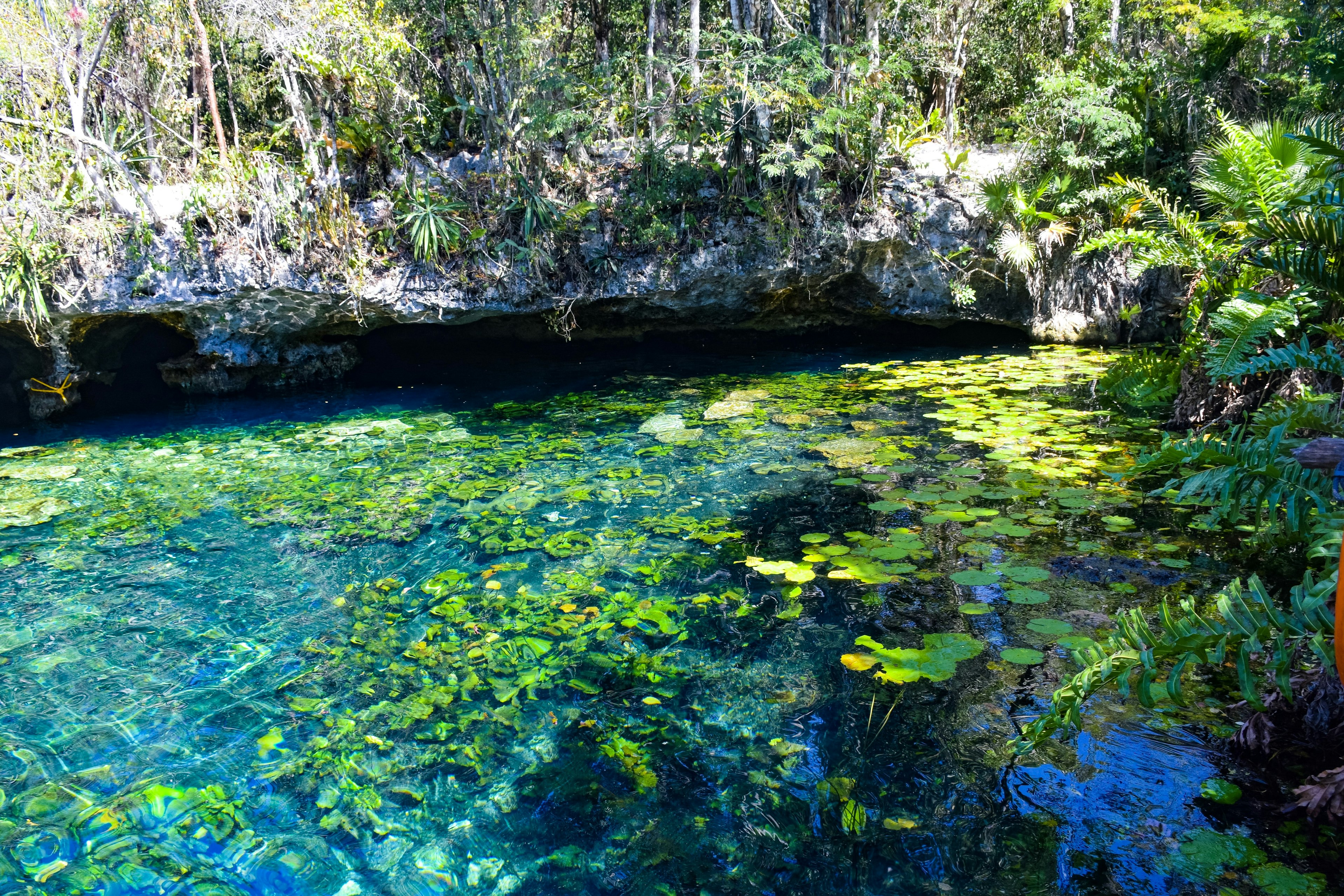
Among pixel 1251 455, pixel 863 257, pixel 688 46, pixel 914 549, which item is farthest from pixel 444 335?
pixel 1251 455

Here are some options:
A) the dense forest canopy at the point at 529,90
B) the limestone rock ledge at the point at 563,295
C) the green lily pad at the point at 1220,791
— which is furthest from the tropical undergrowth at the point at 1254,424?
the limestone rock ledge at the point at 563,295

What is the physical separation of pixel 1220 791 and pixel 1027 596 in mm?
1256

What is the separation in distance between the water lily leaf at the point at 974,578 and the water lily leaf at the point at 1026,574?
0.09m

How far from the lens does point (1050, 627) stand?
10.6 feet

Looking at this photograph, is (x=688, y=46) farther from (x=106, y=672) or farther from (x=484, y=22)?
(x=106, y=672)

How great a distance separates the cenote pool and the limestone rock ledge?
351cm

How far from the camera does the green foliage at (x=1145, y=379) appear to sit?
624 cm

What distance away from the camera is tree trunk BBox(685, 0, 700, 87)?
9094mm

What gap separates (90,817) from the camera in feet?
8.15

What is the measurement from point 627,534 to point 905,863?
270cm

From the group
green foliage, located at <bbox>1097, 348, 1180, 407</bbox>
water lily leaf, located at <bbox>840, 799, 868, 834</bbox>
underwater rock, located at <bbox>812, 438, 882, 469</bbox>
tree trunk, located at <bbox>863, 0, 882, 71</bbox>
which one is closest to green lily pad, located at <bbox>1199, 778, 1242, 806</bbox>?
water lily leaf, located at <bbox>840, 799, 868, 834</bbox>

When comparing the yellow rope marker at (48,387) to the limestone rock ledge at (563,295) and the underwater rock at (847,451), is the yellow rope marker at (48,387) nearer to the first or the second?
the limestone rock ledge at (563,295)

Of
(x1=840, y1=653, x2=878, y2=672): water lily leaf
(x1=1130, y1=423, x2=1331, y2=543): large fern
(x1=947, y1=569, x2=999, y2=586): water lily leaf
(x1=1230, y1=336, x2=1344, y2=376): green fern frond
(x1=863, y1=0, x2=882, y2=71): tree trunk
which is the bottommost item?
(x1=840, y1=653, x2=878, y2=672): water lily leaf

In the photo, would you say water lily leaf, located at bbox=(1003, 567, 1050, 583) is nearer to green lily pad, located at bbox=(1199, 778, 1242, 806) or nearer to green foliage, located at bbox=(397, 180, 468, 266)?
green lily pad, located at bbox=(1199, 778, 1242, 806)
